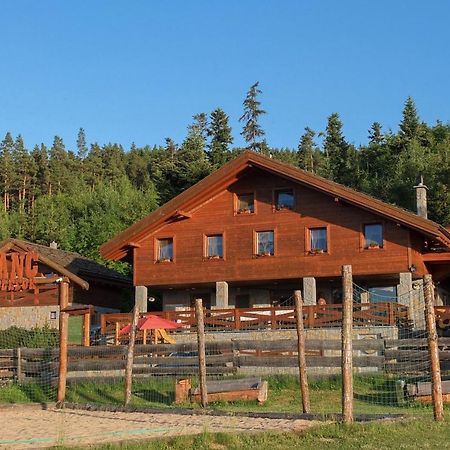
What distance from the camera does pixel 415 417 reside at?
1291 cm

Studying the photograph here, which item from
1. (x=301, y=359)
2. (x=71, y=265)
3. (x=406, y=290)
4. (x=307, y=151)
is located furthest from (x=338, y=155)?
(x=301, y=359)

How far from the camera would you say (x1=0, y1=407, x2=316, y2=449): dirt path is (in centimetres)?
1231

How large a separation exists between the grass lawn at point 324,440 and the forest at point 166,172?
38208mm

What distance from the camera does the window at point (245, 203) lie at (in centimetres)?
3409

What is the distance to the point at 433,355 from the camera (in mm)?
13188

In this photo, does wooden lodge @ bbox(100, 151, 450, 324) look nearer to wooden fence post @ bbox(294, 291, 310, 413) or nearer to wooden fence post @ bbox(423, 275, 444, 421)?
wooden fence post @ bbox(294, 291, 310, 413)

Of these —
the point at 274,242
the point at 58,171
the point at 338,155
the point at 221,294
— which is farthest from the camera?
the point at 58,171

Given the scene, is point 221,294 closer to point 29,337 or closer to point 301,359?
point 29,337

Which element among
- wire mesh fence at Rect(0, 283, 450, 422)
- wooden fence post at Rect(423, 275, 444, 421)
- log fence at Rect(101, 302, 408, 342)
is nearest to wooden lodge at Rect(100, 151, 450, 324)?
log fence at Rect(101, 302, 408, 342)

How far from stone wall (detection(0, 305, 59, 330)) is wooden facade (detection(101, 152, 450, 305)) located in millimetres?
4524

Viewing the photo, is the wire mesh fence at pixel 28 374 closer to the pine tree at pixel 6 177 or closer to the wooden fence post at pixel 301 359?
the wooden fence post at pixel 301 359

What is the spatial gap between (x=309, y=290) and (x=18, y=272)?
13.8m

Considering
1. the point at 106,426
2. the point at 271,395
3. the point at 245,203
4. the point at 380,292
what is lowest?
the point at 106,426

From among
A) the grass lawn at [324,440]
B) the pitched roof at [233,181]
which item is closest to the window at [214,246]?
the pitched roof at [233,181]
